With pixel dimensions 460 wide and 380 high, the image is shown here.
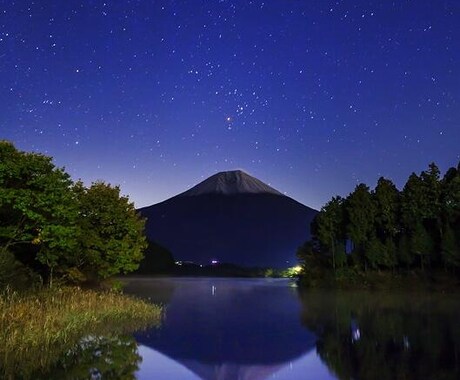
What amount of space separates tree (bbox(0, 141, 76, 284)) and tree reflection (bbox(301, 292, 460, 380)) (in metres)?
11.3

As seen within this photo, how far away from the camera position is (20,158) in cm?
2427

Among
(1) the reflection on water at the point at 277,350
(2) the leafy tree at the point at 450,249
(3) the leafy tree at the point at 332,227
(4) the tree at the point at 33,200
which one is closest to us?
(1) the reflection on water at the point at 277,350

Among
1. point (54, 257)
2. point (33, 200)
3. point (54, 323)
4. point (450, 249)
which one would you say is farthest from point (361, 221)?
point (54, 323)

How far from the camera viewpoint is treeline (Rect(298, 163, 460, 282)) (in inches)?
1913

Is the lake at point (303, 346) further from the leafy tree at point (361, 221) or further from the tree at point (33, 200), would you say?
the leafy tree at point (361, 221)

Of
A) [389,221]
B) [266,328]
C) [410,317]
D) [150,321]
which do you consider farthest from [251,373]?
[389,221]

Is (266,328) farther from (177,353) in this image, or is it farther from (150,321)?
(177,353)

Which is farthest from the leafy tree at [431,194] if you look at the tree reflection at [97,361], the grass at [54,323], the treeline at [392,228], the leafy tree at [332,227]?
the tree reflection at [97,361]

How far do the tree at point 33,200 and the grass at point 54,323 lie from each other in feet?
8.58

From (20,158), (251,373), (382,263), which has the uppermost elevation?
(20,158)

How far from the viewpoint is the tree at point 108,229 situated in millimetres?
33375

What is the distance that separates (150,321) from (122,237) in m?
13.7

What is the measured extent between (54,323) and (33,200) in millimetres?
8450

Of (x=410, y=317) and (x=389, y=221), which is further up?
(x=389, y=221)
